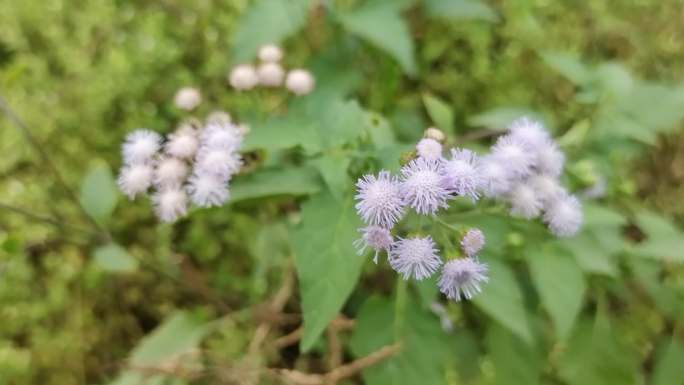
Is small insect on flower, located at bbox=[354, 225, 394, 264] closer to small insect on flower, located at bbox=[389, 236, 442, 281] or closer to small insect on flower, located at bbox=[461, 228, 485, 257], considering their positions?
small insect on flower, located at bbox=[389, 236, 442, 281]

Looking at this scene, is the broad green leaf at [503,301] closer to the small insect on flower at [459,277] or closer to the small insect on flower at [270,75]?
the small insect on flower at [459,277]

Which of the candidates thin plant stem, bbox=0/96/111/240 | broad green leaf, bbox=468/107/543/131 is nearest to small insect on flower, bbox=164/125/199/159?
thin plant stem, bbox=0/96/111/240

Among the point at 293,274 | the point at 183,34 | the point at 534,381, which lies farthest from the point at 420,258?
the point at 183,34

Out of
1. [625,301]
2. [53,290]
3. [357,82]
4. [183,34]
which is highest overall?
[183,34]

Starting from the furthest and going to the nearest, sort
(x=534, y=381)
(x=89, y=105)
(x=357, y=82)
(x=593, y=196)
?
(x=89, y=105) → (x=357, y=82) → (x=593, y=196) → (x=534, y=381)

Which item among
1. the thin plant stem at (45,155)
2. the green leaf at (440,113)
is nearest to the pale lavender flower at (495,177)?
the green leaf at (440,113)

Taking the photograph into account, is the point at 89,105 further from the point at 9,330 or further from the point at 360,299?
the point at 360,299

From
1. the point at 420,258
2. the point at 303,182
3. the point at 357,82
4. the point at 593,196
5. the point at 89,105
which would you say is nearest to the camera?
the point at 420,258

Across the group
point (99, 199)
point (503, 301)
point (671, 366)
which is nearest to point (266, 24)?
point (99, 199)
